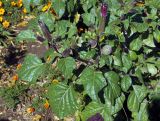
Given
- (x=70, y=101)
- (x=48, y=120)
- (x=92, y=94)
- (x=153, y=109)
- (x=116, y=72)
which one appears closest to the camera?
(x=92, y=94)

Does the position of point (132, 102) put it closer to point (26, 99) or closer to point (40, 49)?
point (26, 99)

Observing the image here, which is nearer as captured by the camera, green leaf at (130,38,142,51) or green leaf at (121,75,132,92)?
green leaf at (121,75,132,92)

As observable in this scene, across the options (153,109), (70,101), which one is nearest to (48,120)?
(153,109)

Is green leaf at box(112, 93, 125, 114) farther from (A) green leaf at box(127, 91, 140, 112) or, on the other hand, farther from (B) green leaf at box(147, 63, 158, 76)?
(B) green leaf at box(147, 63, 158, 76)

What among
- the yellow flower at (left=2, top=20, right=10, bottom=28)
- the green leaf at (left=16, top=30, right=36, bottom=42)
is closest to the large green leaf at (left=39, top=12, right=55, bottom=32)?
the green leaf at (left=16, top=30, right=36, bottom=42)

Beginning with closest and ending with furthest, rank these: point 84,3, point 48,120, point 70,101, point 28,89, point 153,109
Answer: point 70,101, point 84,3, point 153,109, point 48,120, point 28,89

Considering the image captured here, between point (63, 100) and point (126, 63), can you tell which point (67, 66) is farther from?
point (126, 63)
